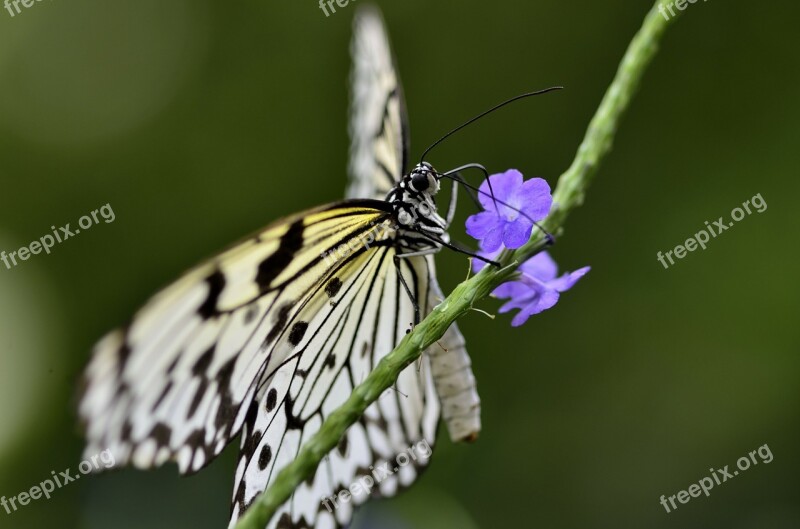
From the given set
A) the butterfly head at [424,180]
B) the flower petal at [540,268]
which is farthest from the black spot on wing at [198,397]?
the flower petal at [540,268]

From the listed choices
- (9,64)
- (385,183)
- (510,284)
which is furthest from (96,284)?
(510,284)

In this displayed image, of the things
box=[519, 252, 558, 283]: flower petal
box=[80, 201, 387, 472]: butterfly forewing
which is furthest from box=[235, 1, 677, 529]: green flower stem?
box=[80, 201, 387, 472]: butterfly forewing

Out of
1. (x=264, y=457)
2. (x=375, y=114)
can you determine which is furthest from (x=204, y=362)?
(x=375, y=114)

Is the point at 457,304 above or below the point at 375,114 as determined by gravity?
below

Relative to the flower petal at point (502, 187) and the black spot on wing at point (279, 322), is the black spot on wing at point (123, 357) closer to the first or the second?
the black spot on wing at point (279, 322)

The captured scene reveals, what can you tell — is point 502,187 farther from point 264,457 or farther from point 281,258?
point 264,457

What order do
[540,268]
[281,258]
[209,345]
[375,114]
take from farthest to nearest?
1. [375,114]
2. [209,345]
3. [281,258]
4. [540,268]
